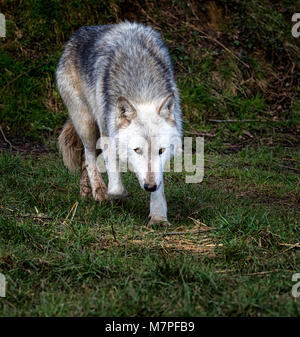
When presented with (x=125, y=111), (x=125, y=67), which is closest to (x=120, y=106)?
(x=125, y=111)

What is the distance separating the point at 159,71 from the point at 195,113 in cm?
395

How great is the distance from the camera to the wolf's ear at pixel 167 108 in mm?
4395

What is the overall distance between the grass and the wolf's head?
0.46 meters

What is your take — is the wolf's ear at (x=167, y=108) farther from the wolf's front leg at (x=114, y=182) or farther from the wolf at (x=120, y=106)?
the wolf's front leg at (x=114, y=182)

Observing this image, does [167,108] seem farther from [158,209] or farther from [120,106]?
[158,209]

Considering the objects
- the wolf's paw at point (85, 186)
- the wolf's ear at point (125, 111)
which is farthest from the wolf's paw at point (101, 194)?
the wolf's ear at point (125, 111)

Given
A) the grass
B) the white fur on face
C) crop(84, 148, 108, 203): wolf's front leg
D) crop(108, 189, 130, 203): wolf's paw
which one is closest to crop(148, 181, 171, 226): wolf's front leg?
the grass

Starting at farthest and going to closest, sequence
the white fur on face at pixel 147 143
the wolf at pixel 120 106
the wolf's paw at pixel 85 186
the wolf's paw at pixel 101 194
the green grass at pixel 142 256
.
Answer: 1. the wolf's paw at pixel 85 186
2. the wolf's paw at pixel 101 194
3. the wolf at pixel 120 106
4. the white fur on face at pixel 147 143
5. the green grass at pixel 142 256

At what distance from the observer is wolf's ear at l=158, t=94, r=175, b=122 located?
439 centimetres

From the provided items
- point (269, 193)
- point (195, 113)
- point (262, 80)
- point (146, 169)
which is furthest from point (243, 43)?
point (146, 169)

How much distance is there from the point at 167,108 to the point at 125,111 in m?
0.34

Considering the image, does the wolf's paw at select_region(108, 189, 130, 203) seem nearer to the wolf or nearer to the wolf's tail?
the wolf

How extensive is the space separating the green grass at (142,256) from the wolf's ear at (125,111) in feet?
2.54

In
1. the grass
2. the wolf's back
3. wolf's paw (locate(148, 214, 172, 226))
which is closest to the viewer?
the grass
